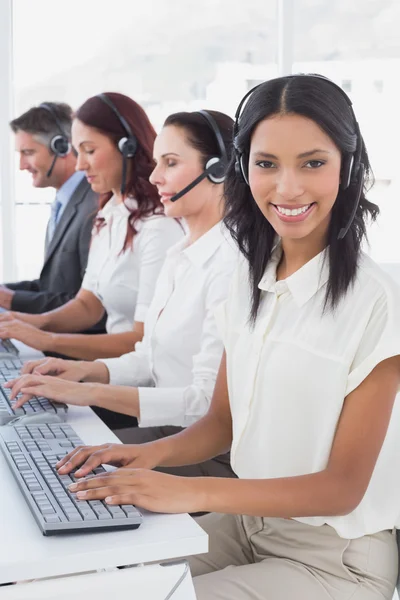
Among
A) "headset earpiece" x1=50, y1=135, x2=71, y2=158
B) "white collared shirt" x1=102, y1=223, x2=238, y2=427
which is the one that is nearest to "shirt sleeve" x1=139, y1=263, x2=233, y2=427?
"white collared shirt" x1=102, y1=223, x2=238, y2=427

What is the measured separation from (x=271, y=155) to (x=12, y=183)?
124 inches

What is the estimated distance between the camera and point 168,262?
75.5 inches

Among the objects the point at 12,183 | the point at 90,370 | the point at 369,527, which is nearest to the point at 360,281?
the point at 369,527

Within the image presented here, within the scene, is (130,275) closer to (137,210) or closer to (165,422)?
(137,210)

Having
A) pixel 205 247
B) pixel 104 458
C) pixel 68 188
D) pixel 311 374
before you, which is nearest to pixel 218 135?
pixel 205 247

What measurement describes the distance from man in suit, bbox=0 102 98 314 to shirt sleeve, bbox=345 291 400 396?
1695 millimetres

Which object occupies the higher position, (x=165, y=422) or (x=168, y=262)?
(x=168, y=262)

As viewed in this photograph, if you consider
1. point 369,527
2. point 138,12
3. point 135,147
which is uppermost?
point 138,12

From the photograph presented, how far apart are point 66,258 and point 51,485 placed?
1.79m

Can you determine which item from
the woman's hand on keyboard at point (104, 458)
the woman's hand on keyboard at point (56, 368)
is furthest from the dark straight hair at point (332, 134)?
the woman's hand on keyboard at point (56, 368)

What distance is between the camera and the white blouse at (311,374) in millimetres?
1152

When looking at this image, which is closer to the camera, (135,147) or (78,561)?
(78,561)

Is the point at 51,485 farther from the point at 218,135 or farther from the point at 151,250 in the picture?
the point at 151,250

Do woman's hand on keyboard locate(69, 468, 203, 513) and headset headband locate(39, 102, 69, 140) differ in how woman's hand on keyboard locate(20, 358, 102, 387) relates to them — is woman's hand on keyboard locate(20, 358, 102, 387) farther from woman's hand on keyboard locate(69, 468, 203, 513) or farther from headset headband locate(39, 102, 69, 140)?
headset headband locate(39, 102, 69, 140)
